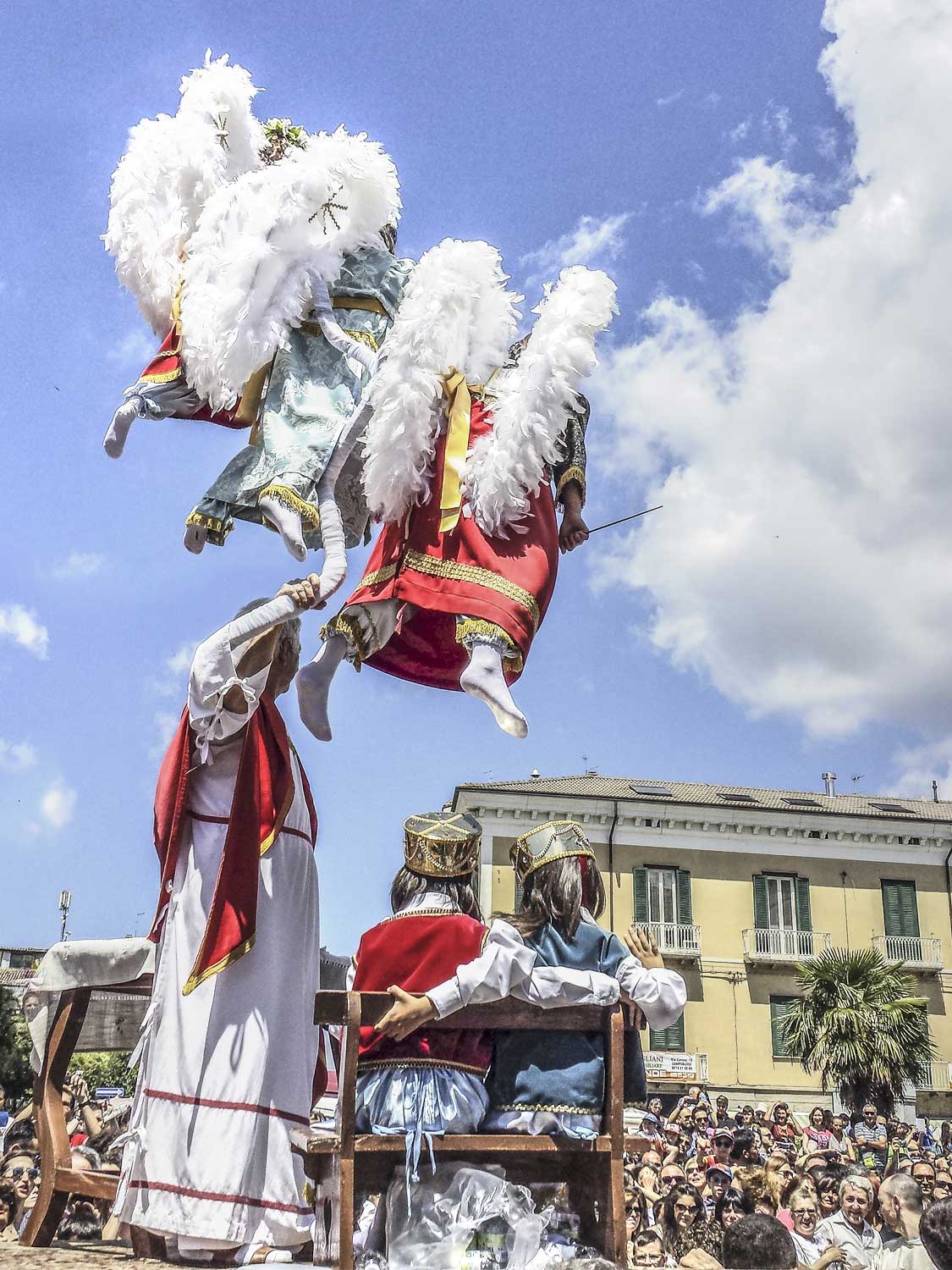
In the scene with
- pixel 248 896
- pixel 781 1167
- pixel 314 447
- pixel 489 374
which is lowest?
pixel 781 1167

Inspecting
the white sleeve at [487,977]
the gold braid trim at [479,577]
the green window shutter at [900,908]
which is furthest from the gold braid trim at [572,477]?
the green window shutter at [900,908]

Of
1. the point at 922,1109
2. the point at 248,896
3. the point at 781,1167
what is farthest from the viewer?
the point at 922,1109

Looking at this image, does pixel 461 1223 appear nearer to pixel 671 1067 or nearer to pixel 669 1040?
pixel 671 1067

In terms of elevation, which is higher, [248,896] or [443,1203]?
[248,896]

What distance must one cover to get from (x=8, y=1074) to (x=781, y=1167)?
28437 millimetres

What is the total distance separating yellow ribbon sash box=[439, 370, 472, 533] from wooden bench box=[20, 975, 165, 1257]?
2416mm

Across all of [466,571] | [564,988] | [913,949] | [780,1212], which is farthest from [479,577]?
[913,949]

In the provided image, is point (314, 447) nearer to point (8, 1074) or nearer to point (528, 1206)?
point (528, 1206)

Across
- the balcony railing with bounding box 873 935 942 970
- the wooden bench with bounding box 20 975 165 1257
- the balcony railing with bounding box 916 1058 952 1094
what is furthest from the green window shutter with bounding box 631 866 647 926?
the wooden bench with bounding box 20 975 165 1257

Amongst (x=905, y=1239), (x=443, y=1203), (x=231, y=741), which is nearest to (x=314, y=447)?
(x=231, y=741)

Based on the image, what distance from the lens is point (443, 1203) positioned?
12.1ft

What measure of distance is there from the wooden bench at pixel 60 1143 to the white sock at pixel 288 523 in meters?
1.99

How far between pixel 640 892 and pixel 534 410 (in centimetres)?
2881

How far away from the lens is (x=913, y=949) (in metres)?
33.2
